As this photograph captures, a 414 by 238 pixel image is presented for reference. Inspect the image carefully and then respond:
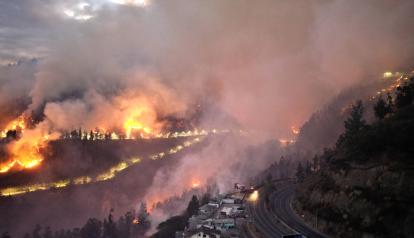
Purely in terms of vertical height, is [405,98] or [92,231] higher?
[405,98]

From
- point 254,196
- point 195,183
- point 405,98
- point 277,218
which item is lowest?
point 277,218

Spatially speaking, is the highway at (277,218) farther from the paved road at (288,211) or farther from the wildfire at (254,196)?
the wildfire at (254,196)

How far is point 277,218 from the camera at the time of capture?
80.3m

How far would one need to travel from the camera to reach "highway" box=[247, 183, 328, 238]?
7200 centimetres

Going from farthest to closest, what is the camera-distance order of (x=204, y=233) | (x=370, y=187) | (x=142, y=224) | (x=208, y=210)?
(x=142, y=224) < (x=208, y=210) < (x=204, y=233) < (x=370, y=187)

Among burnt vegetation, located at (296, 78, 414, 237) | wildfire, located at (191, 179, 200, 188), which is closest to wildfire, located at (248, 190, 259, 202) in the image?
burnt vegetation, located at (296, 78, 414, 237)

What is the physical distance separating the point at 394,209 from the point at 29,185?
153776mm

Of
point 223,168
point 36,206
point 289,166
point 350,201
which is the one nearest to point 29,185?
point 36,206

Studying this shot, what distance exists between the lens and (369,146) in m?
74.2

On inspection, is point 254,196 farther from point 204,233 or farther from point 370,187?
point 370,187

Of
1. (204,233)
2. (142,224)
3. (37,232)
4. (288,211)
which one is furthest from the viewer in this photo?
(142,224)

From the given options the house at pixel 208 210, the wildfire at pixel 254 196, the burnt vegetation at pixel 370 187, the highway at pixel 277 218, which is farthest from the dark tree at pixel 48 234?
the burnt vegetation at pixel 370 187

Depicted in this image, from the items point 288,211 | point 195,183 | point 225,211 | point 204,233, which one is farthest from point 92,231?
point 288,211

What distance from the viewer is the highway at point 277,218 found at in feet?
236
